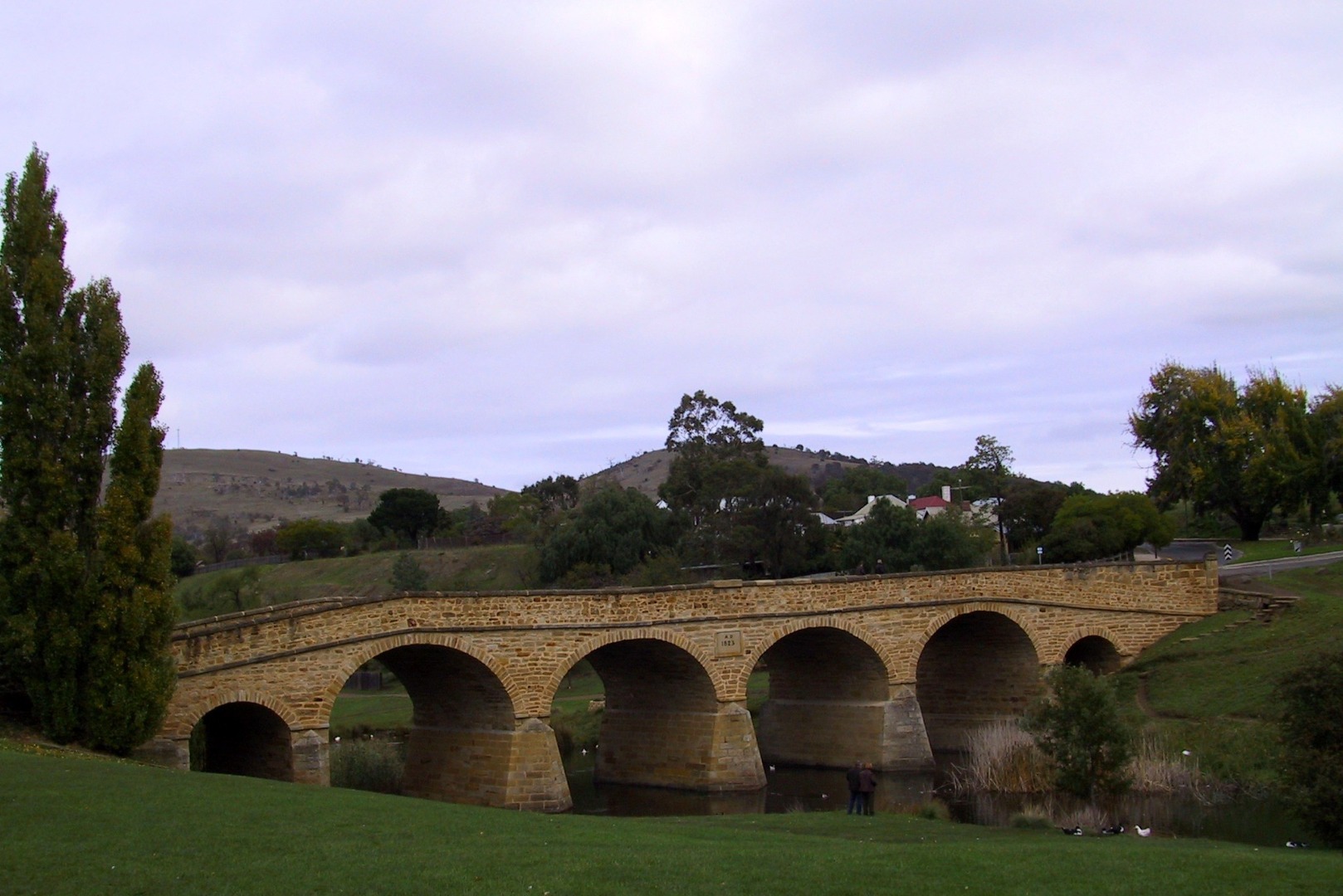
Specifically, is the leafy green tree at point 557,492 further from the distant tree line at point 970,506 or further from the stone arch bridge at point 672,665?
the stone arch bridge at point 672,665

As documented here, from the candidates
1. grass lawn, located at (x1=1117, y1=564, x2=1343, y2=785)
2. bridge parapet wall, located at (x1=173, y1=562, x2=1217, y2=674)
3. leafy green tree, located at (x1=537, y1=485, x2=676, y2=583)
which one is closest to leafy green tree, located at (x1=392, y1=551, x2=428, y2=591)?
leafy green tree, located at (x1=537, y1=485, x2=676, y2=583)

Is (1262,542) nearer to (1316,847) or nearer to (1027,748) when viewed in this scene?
(1027,748)

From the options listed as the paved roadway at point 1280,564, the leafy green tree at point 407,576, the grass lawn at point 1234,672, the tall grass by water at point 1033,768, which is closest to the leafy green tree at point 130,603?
the tall grass by water at point 1033,768

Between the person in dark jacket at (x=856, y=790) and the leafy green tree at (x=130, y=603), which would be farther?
the person in dark jacket at (x=856, y=790)

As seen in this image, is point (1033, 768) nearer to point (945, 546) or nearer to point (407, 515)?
point (945, 546)

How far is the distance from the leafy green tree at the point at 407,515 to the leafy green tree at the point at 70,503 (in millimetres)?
61308

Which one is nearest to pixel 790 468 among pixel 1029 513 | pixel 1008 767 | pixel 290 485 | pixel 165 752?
pixel 290 485

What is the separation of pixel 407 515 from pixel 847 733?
54.9 m

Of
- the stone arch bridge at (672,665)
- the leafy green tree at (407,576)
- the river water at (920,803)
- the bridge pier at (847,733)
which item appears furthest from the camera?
the leafy green tree at (407,576)

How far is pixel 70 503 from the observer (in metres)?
20.0

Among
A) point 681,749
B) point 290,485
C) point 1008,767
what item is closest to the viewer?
point 1008,767

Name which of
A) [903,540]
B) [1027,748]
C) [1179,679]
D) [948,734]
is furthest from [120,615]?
[903,540]

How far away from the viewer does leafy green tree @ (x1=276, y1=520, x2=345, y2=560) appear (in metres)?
79.1

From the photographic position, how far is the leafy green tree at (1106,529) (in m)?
48.2
